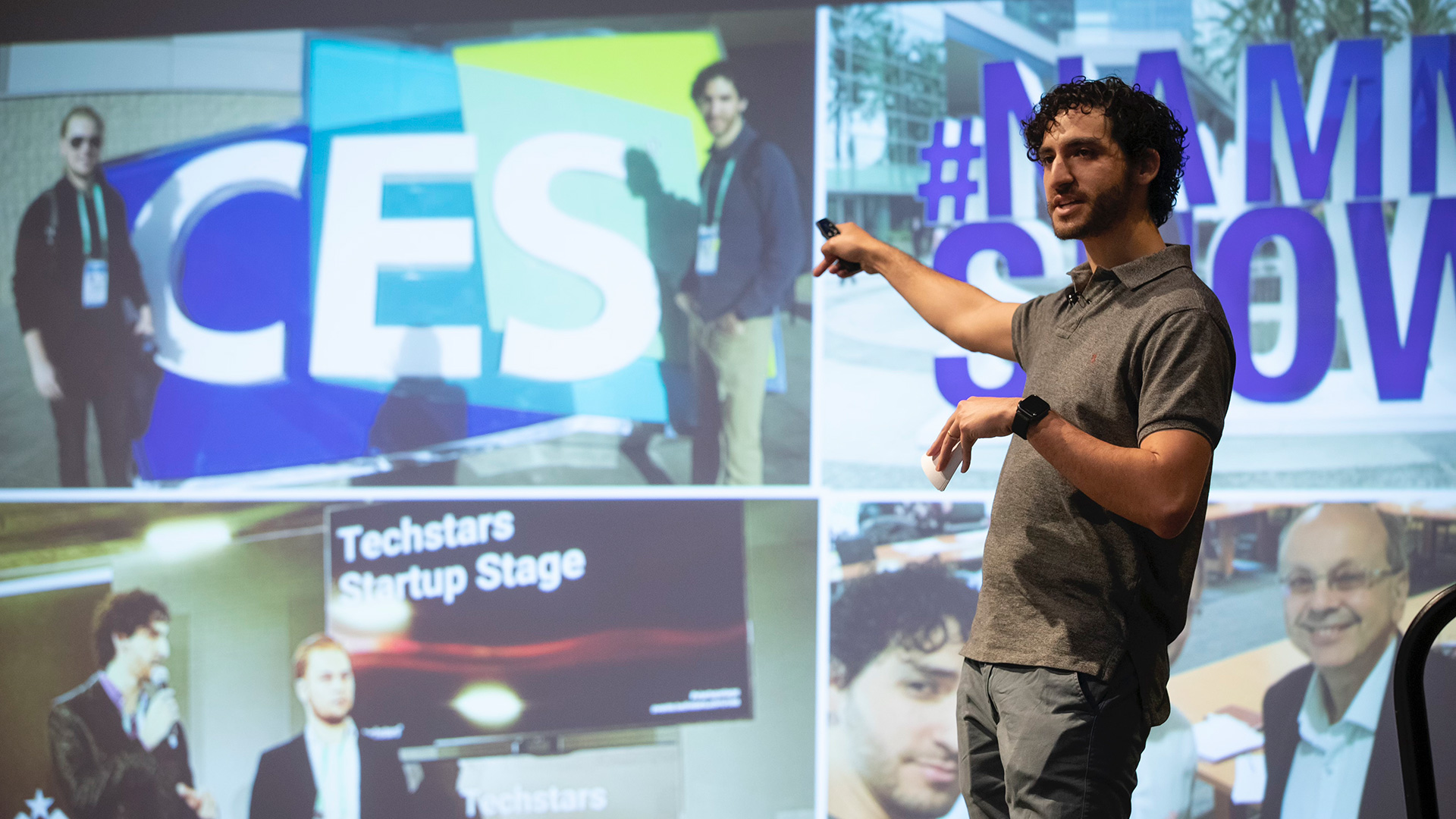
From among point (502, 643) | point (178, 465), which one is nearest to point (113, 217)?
point (178, 465)

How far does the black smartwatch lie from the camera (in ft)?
3.62

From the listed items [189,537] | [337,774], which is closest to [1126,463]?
[337,774]

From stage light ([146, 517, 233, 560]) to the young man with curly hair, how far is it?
2192mm

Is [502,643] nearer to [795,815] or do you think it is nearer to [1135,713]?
[795,815]

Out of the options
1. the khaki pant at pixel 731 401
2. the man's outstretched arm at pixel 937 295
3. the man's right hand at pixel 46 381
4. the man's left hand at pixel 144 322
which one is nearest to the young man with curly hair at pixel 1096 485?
the man's outstretched arm at pixel 937 295

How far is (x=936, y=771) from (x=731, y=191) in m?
1.55

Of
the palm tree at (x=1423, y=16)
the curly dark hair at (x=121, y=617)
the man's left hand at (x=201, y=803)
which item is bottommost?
the man's left hand at (x=201, y=803)

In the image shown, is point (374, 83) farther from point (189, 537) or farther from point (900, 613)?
point (900, 613)

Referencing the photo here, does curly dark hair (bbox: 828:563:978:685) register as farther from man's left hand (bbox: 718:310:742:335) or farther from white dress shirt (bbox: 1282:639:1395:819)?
white dress shirt (bbox: 1282:639:1395:819)

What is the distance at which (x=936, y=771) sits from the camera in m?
2.55

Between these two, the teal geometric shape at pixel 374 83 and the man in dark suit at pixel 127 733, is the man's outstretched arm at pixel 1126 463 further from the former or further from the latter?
the man in dark suit at pixel 127 733

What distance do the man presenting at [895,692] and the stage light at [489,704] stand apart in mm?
817

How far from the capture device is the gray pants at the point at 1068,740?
1.15 m

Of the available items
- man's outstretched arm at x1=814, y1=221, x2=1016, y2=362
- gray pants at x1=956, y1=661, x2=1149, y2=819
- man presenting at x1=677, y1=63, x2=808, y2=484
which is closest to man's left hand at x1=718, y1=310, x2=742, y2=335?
man presenting at x1=677, y1=63, x2=808, y2=484
